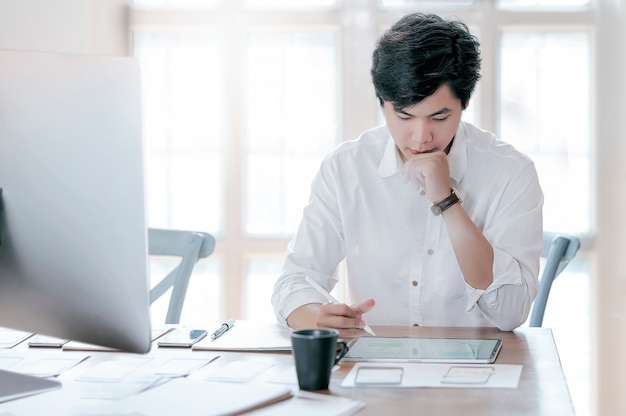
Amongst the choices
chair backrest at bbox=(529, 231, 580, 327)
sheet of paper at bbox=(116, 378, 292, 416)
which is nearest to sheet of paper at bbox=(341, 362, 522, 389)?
sheet of paper at bbox=(116, 378, 292, 416)

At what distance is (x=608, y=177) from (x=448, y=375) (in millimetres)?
2155

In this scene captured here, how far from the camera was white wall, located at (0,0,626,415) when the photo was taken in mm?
3061

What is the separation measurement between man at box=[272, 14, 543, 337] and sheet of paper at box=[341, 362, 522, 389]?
35cm

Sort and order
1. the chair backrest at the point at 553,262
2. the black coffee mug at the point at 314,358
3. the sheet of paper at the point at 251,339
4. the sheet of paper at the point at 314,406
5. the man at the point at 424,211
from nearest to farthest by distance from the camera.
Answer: the sheet of paper at the point at 314,406 → the black coffee mug at the point at 314,358 → the sheet of paper at the point at 251,339 → the man at the point at 424,211 → the chair backrest at the point at 553,262

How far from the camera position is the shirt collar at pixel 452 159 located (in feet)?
6.14

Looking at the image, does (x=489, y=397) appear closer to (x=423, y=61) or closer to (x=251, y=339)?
(x=251, y=339)

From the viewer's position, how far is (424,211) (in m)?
1.89

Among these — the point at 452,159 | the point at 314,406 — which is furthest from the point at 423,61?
the point at 314,406

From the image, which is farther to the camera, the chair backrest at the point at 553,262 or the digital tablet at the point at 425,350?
the chair backrest at the point at 553,262

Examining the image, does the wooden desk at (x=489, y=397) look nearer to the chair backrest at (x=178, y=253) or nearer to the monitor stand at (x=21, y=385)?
the monitor stand at (x=21, y=385)

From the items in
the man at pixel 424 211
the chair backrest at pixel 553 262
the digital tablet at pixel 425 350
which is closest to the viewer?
the digital tablet at pixel 425 350

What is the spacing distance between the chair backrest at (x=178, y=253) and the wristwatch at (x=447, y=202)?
57cm

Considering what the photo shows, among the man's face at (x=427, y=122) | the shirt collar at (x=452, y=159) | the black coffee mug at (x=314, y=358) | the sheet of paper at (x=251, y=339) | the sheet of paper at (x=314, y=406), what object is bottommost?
the sheet of paper at (x=251, y=339)

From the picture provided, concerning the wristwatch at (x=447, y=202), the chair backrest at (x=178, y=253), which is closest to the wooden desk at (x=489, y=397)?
the wristwatch at (x=447, y=202)
